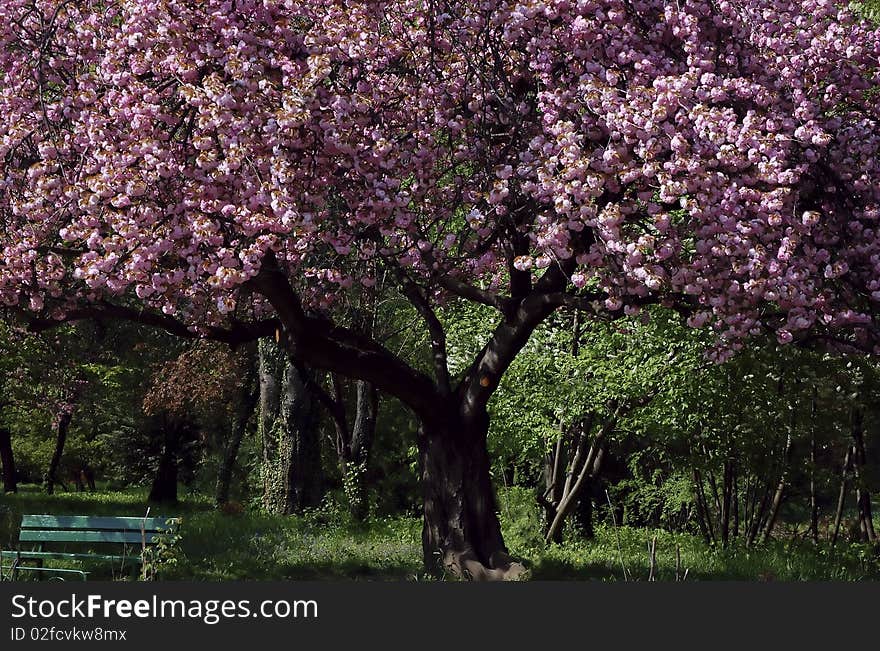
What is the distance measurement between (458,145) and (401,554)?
19.0 ft

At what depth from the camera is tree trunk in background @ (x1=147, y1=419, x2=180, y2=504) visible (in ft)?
101

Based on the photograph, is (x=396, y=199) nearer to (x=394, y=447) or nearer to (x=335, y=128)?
(x=335, y=128)

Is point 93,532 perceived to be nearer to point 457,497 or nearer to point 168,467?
point 457,497

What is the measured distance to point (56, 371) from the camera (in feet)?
68.7

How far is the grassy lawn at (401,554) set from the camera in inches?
468

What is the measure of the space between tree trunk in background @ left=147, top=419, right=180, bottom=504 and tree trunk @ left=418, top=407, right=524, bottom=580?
2041 cm

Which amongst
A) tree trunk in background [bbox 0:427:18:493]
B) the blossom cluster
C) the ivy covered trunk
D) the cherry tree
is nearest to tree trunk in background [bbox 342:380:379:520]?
the cherry tree

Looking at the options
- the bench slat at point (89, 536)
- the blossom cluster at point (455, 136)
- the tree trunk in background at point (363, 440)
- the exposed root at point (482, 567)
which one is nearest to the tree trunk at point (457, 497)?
the exposed root at point (482, 567)

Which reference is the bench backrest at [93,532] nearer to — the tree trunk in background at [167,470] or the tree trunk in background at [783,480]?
the tree trunk in background at [783,480]

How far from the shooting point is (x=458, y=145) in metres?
10.6

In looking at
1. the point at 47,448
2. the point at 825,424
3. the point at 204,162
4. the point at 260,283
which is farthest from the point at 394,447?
the point at 204,162

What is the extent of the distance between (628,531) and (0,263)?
44.9ft

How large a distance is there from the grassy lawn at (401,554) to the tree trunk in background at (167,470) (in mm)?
10982

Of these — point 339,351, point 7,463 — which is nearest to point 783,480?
point 339,351
